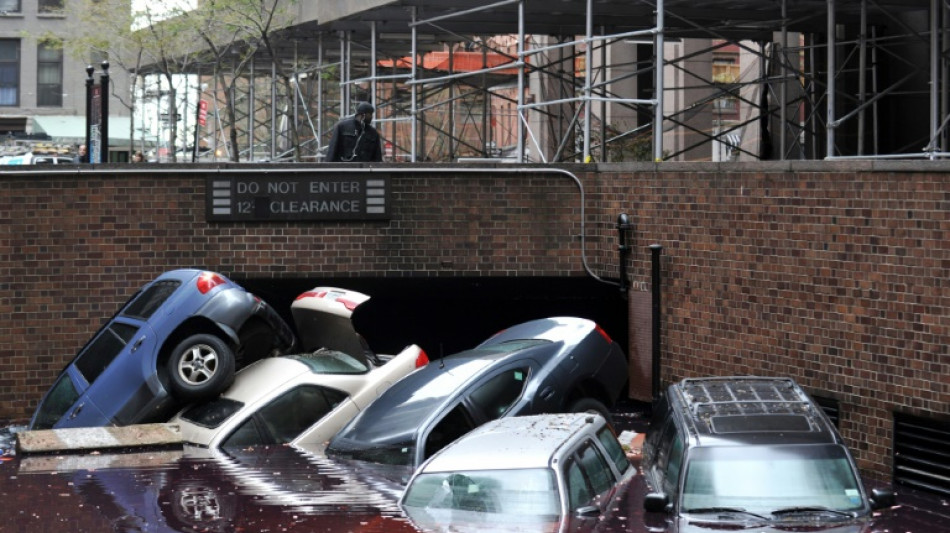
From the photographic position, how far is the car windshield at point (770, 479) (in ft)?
27.2

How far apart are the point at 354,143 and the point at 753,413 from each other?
349 inches

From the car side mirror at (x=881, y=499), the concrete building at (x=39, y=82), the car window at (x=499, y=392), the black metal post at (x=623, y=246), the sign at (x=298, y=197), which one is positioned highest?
the concrete building at (x=39, y=82)

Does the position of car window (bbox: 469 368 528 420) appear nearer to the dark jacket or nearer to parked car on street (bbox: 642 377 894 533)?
parked car on street (bbox: 642 377 894 533)

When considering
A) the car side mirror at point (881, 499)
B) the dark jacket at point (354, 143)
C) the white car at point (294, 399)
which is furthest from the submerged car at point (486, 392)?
the dark jacket at point (354, 143)

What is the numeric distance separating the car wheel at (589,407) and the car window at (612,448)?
1763 millimetres

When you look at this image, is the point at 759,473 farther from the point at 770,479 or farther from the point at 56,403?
the point at 56,403

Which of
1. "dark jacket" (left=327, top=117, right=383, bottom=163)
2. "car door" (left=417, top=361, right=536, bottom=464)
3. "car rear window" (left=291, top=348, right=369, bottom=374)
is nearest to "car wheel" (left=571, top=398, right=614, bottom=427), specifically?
"car door" (left=417, top=361, right=536, bottom=464)

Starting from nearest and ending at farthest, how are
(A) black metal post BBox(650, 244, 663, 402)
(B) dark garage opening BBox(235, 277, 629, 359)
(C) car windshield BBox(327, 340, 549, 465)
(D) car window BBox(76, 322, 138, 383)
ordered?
(C) car windshield BBox(327, 340, 549, 465) → (D) car window BBox(76, 322, 138, 383) → (A) black metal post BBox(650, 244, 663, 402) → (B) dark garage opening BBox(235, 277, 629, 359)

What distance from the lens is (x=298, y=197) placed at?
Answer: 613 inches

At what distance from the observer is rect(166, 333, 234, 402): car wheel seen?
12508mm

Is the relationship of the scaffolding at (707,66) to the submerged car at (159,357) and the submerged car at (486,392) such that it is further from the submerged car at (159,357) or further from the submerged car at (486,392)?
the submerged car at (159,357)

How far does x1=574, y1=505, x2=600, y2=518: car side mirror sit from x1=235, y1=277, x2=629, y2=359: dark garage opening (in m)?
7.63

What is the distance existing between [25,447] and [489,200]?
606cm

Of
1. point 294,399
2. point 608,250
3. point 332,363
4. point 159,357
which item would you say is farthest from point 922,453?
point 159,357
